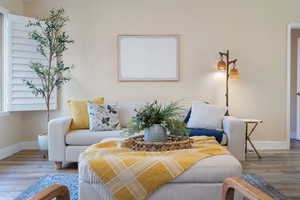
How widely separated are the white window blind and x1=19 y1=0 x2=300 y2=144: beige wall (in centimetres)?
40

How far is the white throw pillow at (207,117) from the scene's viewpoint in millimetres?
3773

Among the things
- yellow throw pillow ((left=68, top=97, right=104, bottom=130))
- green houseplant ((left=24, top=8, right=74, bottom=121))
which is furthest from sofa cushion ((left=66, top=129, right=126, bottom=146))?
green houseplant ((left=24, top=8, right=74, bottom=121))

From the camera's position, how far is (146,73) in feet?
15.6

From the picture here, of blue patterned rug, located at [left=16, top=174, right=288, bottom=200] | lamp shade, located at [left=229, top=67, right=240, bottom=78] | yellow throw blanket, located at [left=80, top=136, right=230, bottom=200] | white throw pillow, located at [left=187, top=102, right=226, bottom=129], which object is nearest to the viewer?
yellow throw blanket, located at [left=80, top=136, right=230, bottom=200]

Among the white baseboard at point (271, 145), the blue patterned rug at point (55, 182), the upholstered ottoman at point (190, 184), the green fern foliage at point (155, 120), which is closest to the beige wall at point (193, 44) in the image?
the white baseboard at point (271, 145)

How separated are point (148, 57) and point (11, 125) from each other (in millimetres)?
2503

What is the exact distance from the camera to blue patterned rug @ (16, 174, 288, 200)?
264 centimetres

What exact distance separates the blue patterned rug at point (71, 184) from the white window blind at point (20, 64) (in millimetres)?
1660

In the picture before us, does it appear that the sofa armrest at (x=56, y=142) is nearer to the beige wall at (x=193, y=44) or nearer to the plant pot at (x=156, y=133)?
the beige wall at (x=193, y=44)

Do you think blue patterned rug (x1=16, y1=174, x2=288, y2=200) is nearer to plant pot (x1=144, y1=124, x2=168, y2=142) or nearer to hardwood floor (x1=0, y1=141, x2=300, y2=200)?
hardwood floor (x1=0, y1=141, x2=300, y2=200)

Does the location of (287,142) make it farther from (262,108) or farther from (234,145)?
(234,145)

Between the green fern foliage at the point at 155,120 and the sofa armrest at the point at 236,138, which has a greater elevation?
the green fern foliage at the point at 155,120

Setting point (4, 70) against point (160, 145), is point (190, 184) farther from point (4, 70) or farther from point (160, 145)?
point (4, 70)

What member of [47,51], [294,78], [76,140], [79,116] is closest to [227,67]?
[294,78]
